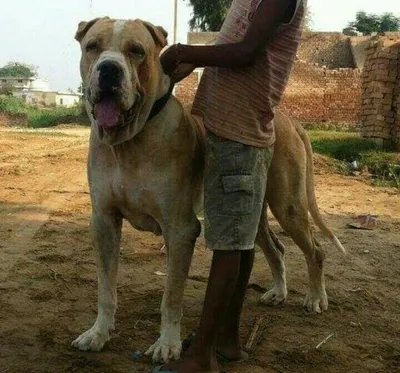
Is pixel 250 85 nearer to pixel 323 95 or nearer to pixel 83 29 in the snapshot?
pixel 83 29

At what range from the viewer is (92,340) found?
363 cm

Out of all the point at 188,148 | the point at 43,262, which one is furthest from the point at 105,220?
the point at 43,262

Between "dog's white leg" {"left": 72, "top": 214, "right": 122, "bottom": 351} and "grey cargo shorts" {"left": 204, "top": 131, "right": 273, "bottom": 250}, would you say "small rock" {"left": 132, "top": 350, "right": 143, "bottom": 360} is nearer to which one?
"dog's white leg" {"left": 72, "top": 214, "right": 122, "bottom": 351}

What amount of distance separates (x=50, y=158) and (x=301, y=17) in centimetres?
1136

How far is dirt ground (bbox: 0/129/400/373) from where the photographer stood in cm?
362

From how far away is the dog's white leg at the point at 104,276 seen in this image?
12.0 feet

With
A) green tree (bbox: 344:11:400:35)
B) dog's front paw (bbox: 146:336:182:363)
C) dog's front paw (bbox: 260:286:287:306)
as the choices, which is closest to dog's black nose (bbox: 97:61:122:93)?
dog's front paw (bbox: 146:336:182:363)

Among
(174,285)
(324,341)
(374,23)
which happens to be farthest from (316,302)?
(374,23)

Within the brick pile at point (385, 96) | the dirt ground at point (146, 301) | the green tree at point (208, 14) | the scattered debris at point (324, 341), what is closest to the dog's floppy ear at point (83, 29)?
the dirt ground at point (146, 301)

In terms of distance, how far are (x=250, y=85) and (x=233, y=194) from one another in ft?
1.81

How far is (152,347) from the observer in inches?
140

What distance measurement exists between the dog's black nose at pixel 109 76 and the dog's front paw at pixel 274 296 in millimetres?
2354

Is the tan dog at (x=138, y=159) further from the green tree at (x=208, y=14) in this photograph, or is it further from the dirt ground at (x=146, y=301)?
the green tree at (x=208, y=14)

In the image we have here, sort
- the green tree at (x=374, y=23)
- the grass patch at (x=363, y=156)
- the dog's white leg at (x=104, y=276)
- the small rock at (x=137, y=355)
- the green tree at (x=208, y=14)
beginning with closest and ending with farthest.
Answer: the small rock at (x=137, y=355)
the dog's white leg at (x=104, y=276)
the grass patch at (x=363, y=156)
the green tree at (x=208, y=14)
the green tree at (x=374, y=23)
